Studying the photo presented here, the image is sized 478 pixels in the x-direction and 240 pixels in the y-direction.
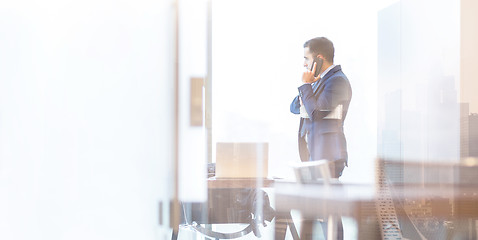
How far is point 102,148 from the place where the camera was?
1356 mm

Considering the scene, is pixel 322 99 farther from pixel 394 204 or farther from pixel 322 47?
pixel 394 204

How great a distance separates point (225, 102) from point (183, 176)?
263mm

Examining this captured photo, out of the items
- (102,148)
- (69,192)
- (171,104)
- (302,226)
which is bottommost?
(302,226)

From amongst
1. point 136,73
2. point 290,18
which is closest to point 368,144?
point 290,18

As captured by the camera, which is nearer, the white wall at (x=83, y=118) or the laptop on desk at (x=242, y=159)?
the white wall at (x=83, y=118)

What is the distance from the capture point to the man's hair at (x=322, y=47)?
152cm

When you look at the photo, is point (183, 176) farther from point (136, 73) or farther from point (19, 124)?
point (19, 124)

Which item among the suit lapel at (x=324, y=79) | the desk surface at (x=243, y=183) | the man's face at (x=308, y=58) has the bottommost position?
the desk surface at (x=243, y=183)

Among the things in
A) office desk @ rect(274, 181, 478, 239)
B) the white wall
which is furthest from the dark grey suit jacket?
the white wall

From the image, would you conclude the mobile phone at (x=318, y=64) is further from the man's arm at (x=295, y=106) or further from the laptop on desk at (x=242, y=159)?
the laptop on desk at (x=242, y=159)

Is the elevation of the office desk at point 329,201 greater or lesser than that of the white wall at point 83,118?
lesser

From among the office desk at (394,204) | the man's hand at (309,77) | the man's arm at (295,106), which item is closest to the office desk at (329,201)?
the office desk at (394,204)

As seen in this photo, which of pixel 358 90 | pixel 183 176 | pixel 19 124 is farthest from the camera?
pixel 358 90

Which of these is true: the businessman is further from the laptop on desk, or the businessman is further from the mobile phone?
the laptop on desk
